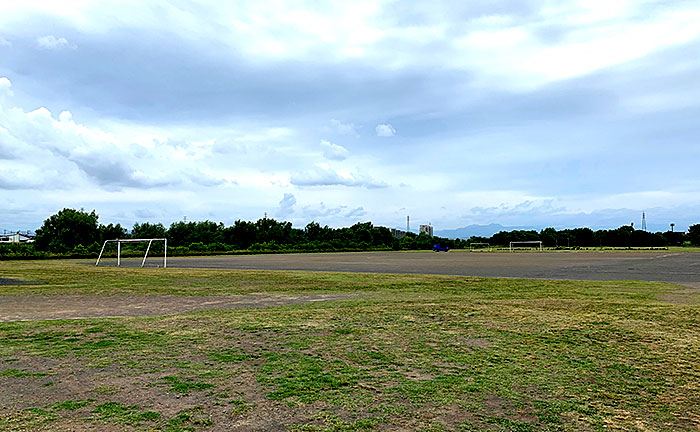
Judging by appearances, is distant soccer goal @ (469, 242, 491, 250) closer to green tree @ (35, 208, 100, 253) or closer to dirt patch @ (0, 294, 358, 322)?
green tree @ (35, 208, 100, 253)

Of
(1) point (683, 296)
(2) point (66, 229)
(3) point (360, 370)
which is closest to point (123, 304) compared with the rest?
(3) point (360, 370)

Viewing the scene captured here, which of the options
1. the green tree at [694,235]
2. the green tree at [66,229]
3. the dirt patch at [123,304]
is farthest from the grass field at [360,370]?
the green tree at [694,235]

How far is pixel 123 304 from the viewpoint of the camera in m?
12.7

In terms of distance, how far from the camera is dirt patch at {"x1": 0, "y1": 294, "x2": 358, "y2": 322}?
10820 millimetres

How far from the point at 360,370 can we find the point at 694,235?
417 ft

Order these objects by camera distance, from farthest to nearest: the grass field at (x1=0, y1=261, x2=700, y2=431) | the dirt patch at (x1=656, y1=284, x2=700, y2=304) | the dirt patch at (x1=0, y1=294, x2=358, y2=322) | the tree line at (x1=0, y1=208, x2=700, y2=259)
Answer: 1. the tree line at (x1=0, y1=208, x2=700, y2=259)
2. the dirt patch at (x1=656, y1=284, x2=700, y2=304)
3. the dirt patch at (x1=0, y1=294, x2=358, y2=322)
4. the grass field at (x1=0, y1=261, x2=700, y2=431)

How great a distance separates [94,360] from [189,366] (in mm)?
1267

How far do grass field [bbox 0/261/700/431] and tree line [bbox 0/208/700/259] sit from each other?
62205 millimetres

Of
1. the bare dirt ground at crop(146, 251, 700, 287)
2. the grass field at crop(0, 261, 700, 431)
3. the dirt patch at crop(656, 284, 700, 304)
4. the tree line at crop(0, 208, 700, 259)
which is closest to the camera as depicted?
the grass field at crop(0, 261, 700, 431)

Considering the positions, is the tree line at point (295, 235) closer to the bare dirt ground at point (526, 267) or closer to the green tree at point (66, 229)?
the green tree at point (66, 229)

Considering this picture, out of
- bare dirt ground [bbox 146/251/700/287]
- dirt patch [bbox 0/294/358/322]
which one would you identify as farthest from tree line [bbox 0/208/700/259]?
dirt patch [bbox 0/294/358/322]

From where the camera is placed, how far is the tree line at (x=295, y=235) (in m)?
90.5

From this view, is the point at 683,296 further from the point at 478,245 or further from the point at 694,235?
the point at 694,235

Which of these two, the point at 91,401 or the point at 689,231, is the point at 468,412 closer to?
the point at 91,401
